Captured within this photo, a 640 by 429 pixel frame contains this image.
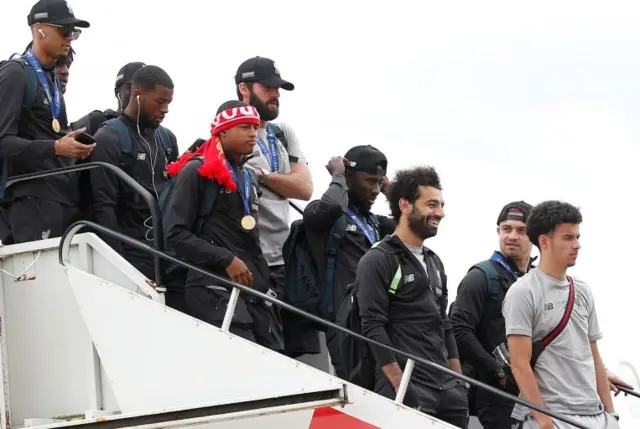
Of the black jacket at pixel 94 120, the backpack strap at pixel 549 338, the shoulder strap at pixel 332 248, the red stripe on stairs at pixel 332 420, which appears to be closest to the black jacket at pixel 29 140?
the black jacket at pixel 94 120

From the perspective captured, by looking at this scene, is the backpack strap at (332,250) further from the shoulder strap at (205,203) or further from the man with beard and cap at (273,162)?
the shoulder strap at (205,203)

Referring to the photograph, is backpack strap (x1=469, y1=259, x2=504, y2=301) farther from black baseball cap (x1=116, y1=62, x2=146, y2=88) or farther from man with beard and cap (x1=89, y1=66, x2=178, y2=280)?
black baseball cap (x1=116, y1=62, x2=146, y2=88)

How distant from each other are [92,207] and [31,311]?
2.60ft

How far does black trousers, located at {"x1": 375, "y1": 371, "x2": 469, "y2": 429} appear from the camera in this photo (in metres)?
7.08

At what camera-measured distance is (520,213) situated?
864cm

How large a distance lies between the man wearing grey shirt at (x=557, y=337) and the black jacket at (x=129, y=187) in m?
2.54

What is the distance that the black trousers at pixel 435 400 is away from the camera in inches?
279

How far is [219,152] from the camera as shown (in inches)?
305

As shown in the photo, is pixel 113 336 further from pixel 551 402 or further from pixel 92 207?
pixel 551 402

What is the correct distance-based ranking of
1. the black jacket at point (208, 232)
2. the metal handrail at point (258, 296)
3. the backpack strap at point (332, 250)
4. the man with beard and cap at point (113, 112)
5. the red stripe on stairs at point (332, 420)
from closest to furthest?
the metal handrail at point (258, 296), the red stripe on stairs at point (332, 420), the black jacket at point (208, 232), the backpack strap at point (332, 250), the man with beard and cap at point (113, 112)

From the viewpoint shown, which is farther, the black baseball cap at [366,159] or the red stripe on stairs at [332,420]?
the black baseball cap at [366,159]

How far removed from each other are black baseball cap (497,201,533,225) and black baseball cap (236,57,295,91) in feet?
5.75

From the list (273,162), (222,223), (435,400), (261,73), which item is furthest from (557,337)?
(261,73)

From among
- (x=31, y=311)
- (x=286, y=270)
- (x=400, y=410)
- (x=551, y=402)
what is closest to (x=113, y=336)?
(x=31, y=311)
